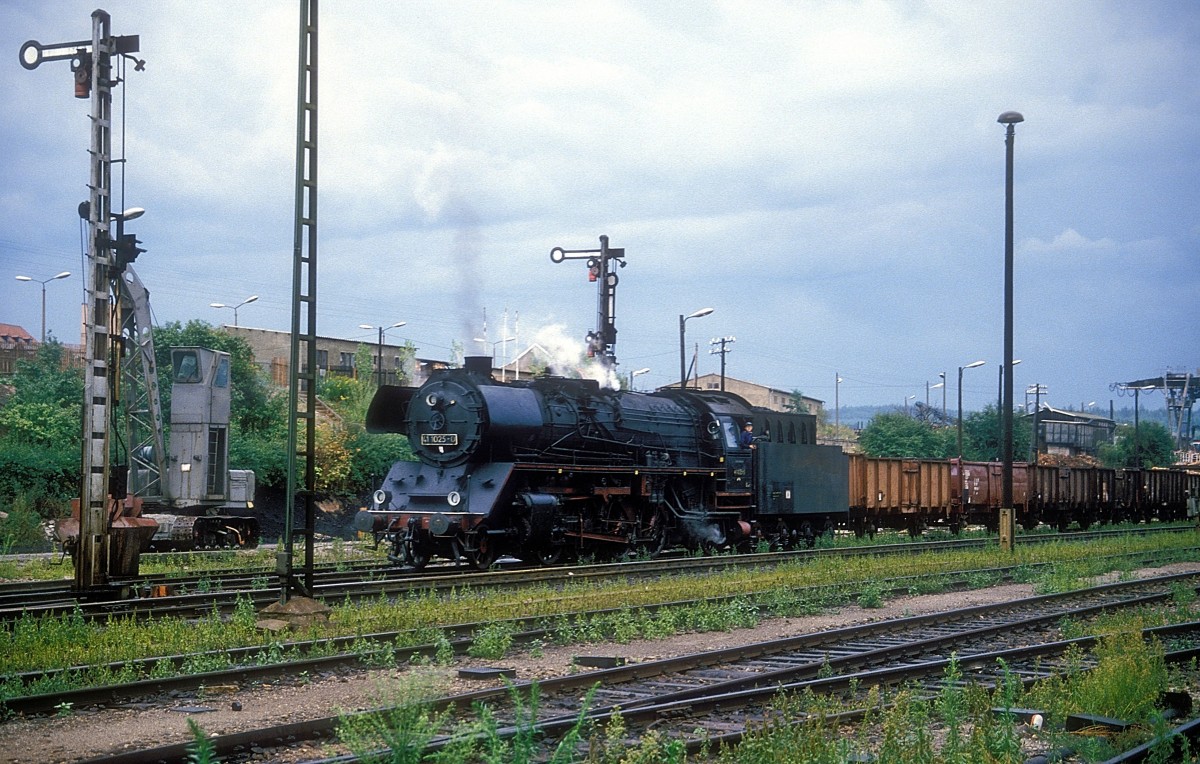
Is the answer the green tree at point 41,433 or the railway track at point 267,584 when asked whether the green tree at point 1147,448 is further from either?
the railway track at point 267,584

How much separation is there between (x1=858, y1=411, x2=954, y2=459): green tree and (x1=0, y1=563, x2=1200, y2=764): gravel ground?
5768 cm

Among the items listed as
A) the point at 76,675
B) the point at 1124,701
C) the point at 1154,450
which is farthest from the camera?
the point at 1154,450

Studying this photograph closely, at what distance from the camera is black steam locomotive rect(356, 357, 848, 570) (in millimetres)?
19703

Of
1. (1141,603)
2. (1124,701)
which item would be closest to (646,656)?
(1124,701)

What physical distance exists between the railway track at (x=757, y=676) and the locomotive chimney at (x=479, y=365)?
31.8 feet

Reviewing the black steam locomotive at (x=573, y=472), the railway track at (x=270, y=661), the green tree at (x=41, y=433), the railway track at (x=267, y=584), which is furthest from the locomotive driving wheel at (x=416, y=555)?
the green tree at (x=41, y=433)

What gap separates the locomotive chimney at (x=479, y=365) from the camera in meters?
20.7

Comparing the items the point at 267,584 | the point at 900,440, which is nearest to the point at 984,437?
the point at 900,440

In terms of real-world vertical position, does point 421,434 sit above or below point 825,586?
above

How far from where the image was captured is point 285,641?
11266mm

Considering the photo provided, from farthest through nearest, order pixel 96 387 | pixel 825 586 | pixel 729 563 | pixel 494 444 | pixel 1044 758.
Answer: pixel 729 563, pixel 494 444, pixel 825 586, pixel 96 387, pixel 1044 758

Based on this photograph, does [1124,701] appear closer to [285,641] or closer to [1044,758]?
[1044,758]

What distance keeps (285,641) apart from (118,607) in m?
3.78

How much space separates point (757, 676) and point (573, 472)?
38.4 feet
